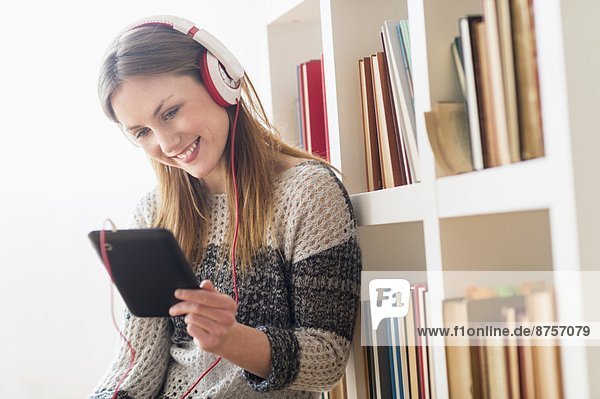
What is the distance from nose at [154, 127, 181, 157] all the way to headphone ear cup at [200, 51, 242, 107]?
93 mm

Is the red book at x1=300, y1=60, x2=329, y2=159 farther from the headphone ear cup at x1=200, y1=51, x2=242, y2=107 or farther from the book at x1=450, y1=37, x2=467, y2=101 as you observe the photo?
the book at x1=450, y1=37, x2=467, y2=101

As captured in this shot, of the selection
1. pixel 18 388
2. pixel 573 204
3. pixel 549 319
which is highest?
pixel 573 204

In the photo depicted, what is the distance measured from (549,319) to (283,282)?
52 centimetres


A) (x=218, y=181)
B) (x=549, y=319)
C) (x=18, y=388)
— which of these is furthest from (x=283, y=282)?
(x=18, y=388)

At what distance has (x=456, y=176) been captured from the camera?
106 cm

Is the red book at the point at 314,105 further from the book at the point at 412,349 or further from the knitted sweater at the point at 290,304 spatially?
the book at the point at 412,349

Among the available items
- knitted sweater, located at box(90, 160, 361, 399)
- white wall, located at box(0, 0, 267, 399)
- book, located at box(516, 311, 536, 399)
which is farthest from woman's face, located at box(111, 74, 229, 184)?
white wall, located at box(0, 0, 267, 399)

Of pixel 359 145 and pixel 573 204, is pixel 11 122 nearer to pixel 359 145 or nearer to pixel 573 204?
pixel 359 145

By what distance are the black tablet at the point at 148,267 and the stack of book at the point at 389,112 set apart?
1.44ft

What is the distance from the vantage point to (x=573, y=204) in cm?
83

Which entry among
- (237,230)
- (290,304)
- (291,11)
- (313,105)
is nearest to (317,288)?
(290,304)

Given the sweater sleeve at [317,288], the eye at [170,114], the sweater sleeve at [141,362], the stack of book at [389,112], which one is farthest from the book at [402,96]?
the sweater sleeve at [141,362]

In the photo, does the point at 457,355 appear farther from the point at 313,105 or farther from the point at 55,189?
the point at 55,189

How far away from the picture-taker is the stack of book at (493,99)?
0.93 meters
